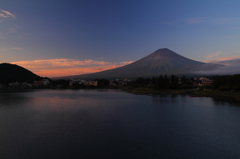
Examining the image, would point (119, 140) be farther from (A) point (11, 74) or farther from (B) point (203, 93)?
(A) point (11, 74)

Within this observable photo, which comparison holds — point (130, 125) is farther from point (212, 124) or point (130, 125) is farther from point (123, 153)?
point (212, 124)

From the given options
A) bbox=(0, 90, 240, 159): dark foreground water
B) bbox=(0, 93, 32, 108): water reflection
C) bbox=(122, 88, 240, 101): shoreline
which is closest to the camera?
bbox=(0, 90, 240, 159): dark foreground water

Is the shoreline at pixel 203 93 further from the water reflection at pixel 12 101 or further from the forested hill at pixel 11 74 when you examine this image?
the forested hill at pixel 11 74

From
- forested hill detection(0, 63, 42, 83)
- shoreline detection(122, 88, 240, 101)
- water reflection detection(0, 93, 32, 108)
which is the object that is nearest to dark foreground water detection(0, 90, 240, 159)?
water reflection detection(0, 93, 32, 108)

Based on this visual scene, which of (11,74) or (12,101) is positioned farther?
(11,74)

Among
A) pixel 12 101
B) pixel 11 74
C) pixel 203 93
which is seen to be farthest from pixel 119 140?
pixel 11 74

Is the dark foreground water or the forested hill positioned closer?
the dark foreground water

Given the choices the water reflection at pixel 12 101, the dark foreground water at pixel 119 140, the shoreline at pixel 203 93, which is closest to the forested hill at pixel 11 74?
the water reflection at pixel 12 101

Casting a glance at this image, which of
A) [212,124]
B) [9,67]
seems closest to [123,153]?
[212,124]

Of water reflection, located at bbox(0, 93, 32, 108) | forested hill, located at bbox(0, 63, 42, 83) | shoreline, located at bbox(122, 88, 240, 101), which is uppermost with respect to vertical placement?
forested hill, located at bbox(0, 63, 42, 83)

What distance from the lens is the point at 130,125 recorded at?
12648mm

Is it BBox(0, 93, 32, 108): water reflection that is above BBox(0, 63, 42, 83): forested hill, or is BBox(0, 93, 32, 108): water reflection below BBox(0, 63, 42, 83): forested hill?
below

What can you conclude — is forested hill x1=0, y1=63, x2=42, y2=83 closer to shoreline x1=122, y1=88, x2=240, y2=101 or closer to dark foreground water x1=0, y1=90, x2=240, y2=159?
shoreline x1=122, y1=88, x2=240, y2=101

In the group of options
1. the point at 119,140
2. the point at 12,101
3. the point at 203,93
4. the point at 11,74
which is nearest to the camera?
the point at 119,140
